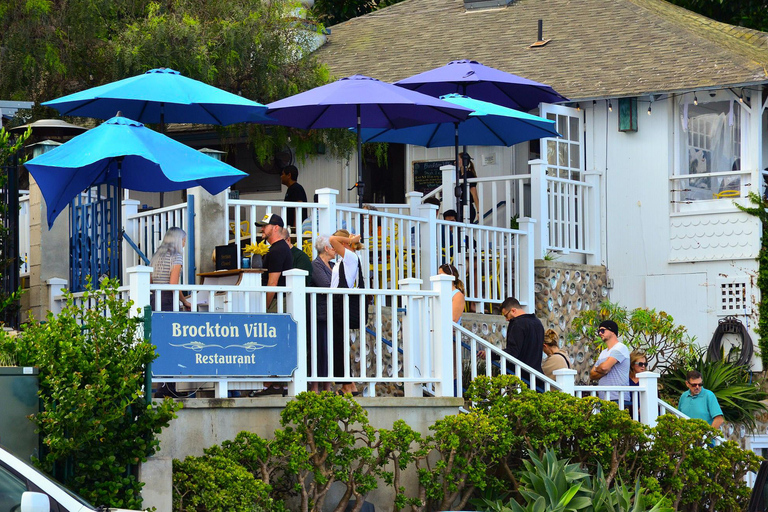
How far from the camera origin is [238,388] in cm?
1079

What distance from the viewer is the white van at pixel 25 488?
23.1 feet

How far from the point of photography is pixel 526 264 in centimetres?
1571

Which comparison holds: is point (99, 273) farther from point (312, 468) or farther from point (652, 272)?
point (652, 272)

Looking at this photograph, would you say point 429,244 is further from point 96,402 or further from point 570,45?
point 570,45

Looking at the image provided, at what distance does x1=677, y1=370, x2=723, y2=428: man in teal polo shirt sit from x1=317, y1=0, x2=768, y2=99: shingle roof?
5111mm

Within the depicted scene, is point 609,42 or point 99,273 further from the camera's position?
point 609,42

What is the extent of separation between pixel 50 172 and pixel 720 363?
8369 millimetres

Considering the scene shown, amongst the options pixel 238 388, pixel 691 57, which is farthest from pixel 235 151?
pixel 238 388

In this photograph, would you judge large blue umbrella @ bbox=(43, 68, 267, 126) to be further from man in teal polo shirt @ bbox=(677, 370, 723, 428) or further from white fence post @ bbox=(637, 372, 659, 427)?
man in teal polo shirt @ bbox=(677, 370, 723, 428)

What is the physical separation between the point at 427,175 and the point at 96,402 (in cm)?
1083

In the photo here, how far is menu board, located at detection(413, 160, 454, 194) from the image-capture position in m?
19.3

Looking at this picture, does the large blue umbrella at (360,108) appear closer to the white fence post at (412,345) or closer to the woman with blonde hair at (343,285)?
the woman with blonde hair at (343,285)

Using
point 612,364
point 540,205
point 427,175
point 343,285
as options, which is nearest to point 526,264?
point 540,205

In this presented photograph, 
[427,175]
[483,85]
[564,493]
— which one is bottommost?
[564,493]
